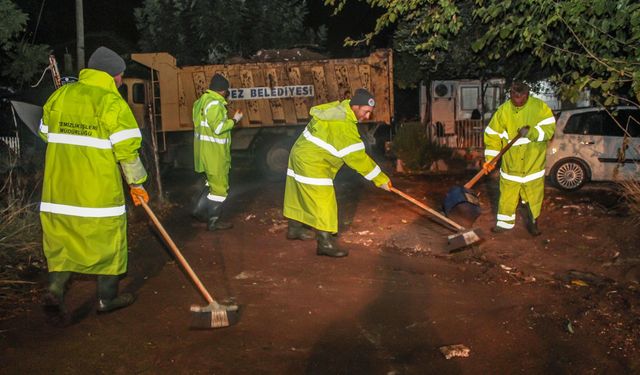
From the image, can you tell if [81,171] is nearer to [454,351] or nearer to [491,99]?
[454,351]

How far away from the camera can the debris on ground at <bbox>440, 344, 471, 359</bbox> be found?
3.60 metres

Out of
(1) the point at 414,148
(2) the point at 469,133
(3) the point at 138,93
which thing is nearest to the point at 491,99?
(2) the point at 469,133

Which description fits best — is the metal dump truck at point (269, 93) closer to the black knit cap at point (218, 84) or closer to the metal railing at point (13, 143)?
the metal railing at point (13, 143)

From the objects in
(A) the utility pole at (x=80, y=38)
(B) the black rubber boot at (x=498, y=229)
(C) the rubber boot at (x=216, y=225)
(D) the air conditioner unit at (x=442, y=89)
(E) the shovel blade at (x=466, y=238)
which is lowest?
(B) the black rubber boot at (x=498, y=229)

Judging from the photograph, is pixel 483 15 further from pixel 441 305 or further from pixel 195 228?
pixel 195 228

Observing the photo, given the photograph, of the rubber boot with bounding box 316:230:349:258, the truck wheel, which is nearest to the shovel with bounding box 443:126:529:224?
the rubber boot with bounding box 316:230:349:258

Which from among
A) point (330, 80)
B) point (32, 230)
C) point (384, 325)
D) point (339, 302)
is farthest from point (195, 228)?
point (330, 80)

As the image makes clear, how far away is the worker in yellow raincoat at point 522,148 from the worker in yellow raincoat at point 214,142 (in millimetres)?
3058

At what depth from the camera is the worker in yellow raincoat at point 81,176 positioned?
387cm

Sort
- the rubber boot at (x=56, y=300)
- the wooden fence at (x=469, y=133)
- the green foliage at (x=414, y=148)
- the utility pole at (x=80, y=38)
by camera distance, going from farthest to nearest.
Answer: the wooden fence at (x=469, y=133) < the utility pole at (x=80, y=38) < the green foliage at (x=414, y=148) < the rubber boot at (x=56, y=300)

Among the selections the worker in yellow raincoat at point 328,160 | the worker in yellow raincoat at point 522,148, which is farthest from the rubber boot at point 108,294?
the worker in yellow raincoat at point 522,148

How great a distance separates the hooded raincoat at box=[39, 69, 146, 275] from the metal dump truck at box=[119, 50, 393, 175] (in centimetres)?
823

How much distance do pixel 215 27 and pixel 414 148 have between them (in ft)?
31.0

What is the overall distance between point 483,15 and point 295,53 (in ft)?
26.4
